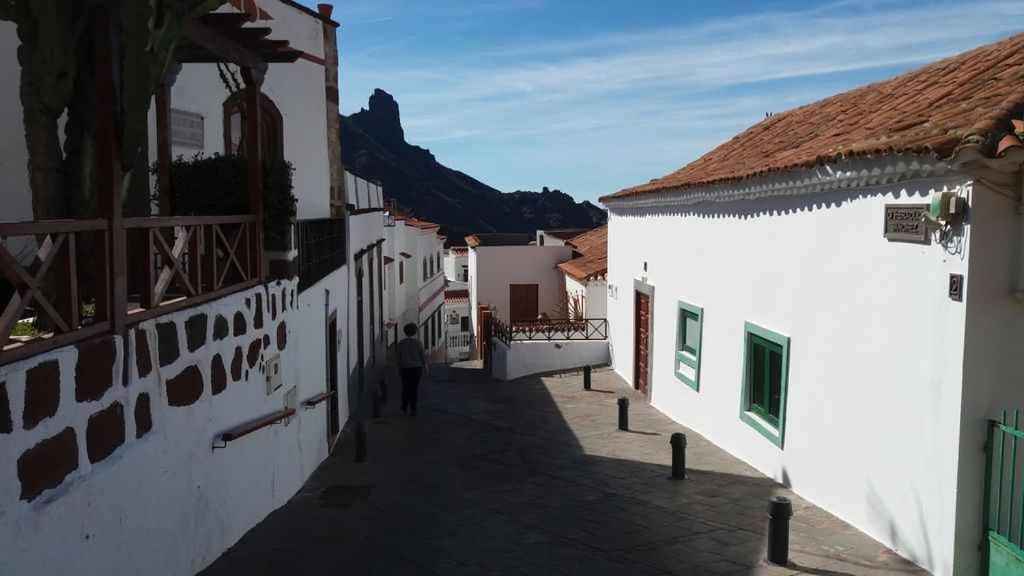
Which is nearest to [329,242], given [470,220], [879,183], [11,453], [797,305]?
[797,305]

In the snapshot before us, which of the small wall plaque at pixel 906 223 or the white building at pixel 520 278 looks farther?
the white building at pixel 520 278

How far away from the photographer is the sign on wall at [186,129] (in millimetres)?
10266

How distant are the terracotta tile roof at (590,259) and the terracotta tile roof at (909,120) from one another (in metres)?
9.95

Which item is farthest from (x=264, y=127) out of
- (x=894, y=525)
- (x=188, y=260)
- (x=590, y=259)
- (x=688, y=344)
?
(x=590, y=259)

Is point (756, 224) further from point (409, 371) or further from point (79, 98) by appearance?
point (79, 98)

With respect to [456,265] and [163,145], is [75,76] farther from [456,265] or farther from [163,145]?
[456,265]

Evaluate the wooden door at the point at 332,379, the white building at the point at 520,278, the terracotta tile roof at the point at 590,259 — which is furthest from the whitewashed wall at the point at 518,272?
the wooden door at the point at 332,379

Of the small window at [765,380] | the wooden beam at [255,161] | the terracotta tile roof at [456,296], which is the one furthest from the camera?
the terracotta tile roof at [456,296]

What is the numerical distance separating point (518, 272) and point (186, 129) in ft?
75.9

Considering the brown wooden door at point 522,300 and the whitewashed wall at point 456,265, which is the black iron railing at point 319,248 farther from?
the whitewashed wall at point 456,265

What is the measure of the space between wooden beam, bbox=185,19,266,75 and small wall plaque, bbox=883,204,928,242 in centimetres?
569

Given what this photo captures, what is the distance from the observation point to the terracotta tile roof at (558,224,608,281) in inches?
941

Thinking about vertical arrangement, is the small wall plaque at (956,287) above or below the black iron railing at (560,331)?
above

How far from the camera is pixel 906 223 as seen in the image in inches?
269
